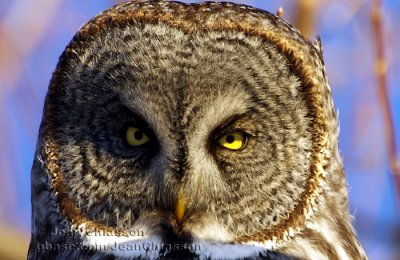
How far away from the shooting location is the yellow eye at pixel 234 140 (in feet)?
15.8

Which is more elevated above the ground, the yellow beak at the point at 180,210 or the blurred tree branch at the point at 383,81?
the blurred tree branch at the point at 383,81

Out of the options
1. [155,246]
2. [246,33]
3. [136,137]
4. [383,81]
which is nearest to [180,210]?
[155,246]

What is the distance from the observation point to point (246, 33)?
199 inches

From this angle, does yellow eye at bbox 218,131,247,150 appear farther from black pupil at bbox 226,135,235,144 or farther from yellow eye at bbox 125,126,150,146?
yellow eye at bbox 125,126,150,146

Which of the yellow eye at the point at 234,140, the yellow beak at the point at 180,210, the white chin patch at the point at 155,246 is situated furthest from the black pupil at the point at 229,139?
the white chin patch at the point at 155,246

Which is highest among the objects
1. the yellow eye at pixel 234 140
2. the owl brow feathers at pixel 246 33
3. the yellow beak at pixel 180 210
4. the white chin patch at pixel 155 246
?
the owl brow feathers at pixel 246 33

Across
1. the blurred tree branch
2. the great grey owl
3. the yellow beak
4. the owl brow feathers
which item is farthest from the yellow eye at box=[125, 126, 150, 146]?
the blurred tree branch

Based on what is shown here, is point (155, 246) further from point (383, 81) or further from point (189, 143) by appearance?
point (383, 81)

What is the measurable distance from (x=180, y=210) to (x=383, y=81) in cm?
117

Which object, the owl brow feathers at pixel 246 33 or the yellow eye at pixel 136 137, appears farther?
the owl brow feathers at pixel 246 33

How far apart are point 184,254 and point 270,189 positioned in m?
0.53

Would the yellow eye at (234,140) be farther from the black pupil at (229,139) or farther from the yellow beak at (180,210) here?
the yellow beak at (180,210)

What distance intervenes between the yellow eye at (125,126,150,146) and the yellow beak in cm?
33

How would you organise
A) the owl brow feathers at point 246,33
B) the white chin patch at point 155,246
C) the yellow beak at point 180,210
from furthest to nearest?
the owl brow feathers at point 246,33, the white chin patch at point 155,246, the yellow beak at point 180,210
